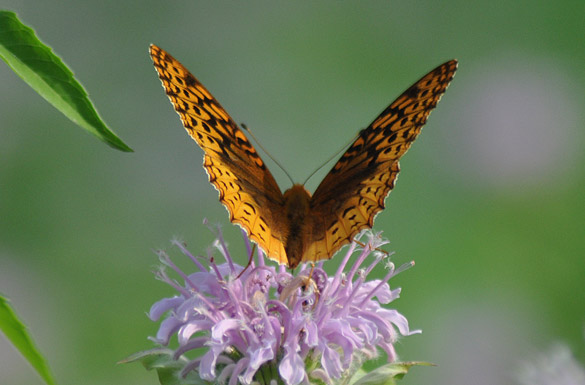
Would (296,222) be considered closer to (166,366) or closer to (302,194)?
(302,194)

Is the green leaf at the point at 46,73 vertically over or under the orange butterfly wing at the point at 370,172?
over

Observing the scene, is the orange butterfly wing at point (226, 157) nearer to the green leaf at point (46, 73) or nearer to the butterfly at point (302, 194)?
the butterfly at point (302, 194)

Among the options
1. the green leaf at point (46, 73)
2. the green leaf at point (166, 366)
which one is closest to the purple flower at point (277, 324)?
the green leaf at point (166, 366)

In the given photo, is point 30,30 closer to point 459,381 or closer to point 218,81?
point 459,381

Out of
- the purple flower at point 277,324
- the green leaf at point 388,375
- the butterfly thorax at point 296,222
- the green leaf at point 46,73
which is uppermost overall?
the green leaf at point 46,73

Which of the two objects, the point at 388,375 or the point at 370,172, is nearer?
the point at 388,375

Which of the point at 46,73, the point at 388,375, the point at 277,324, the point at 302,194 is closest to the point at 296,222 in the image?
the point at 302,194

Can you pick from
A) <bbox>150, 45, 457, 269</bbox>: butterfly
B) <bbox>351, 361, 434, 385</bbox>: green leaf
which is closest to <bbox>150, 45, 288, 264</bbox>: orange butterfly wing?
<bbox>150, 45, 457, 269</bbox>: butterfly
